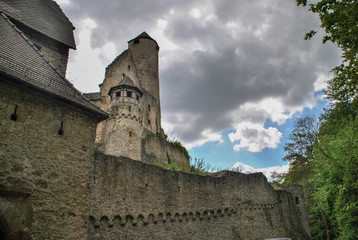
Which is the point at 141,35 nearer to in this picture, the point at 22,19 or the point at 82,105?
the point at 22,19

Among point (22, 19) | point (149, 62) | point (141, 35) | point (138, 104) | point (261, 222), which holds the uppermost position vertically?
point (141, 35)

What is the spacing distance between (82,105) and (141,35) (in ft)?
96.8

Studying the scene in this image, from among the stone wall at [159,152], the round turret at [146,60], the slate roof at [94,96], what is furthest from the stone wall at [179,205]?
the round turret at [146,60]

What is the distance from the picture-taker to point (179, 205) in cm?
1122

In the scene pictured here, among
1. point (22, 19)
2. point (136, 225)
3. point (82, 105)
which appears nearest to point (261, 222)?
point (136, 225)

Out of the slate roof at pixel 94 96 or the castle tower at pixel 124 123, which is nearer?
the castle tower at pixel 124 123

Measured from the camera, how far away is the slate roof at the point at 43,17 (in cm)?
1007

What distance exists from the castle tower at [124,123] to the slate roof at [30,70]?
10828 mm

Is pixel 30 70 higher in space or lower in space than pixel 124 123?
lower

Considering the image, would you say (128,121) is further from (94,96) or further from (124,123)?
(94,96)

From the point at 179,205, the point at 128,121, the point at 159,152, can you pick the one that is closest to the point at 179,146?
the point at 159,152

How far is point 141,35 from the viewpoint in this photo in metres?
34.8

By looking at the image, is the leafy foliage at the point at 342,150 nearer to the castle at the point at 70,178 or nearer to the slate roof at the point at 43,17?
the castle at the point at 70,178

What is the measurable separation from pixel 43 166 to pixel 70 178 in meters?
0.79
